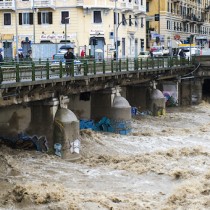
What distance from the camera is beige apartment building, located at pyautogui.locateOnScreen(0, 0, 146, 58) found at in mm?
65750

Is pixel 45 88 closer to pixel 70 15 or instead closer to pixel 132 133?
pixel 132 133

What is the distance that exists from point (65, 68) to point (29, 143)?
160 inches

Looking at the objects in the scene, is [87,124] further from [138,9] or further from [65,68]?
[138,9]

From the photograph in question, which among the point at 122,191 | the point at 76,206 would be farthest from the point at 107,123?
the point at 76,206

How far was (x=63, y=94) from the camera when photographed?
2838 centimetres

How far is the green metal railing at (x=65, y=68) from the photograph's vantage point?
75.5ft

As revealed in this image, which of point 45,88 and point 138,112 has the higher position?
point 45,88

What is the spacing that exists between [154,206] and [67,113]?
9.66 meters

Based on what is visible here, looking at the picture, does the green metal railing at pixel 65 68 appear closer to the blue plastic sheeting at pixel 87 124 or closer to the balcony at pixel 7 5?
the blue plastic sheeting at pixel 87 124

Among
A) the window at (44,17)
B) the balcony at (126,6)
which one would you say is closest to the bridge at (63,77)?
the window at (44,17)

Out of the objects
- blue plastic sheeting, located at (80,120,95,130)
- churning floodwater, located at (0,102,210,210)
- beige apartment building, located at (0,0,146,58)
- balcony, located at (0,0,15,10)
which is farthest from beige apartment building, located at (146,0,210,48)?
churning floodwater, located at (0,102,210,210)

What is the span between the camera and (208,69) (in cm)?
5444

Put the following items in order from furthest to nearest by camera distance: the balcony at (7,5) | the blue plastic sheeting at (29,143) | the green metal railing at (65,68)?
the balcony at (7,5) → the blue plastic sheeting at (29,143) → the green metal railing at (65,68)

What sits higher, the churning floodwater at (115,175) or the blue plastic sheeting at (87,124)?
the blue plastic sheeting at (87,124)
